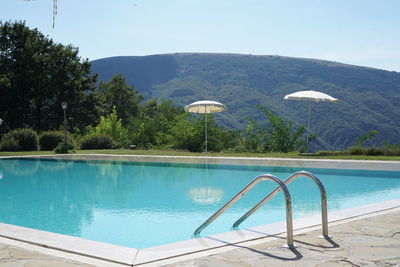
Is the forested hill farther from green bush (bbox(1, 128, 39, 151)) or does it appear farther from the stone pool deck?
the stone pool deck

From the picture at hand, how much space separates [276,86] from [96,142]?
6701 cm

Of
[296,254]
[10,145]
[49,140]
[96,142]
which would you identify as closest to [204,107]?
[96,142]

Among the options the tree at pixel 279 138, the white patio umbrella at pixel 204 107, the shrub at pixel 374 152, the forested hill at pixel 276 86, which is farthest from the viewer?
the forested hill at pixel 276 86

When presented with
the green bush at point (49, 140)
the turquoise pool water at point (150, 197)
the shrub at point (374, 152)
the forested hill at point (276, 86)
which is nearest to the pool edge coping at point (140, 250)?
the turquoise pool water at point (150, 197)

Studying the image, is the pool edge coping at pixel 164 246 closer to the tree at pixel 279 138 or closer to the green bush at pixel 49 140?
the tree at pixel 279 138

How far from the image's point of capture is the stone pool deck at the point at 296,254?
319 cm

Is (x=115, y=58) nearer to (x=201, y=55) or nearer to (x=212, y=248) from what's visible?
(x=201, y=55)

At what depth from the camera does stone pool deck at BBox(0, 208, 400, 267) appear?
10.5 ft

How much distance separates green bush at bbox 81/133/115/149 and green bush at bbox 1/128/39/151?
2.43 meters

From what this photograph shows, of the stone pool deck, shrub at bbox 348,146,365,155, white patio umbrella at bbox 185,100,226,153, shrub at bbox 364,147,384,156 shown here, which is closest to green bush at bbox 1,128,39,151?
white patio umbrella at bbox 185,100,226,153

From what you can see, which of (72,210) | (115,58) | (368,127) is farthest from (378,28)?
(115,58)

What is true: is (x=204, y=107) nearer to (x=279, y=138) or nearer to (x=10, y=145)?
(x=279, y=138)

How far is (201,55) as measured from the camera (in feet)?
327

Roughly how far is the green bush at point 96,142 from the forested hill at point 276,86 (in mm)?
46697
